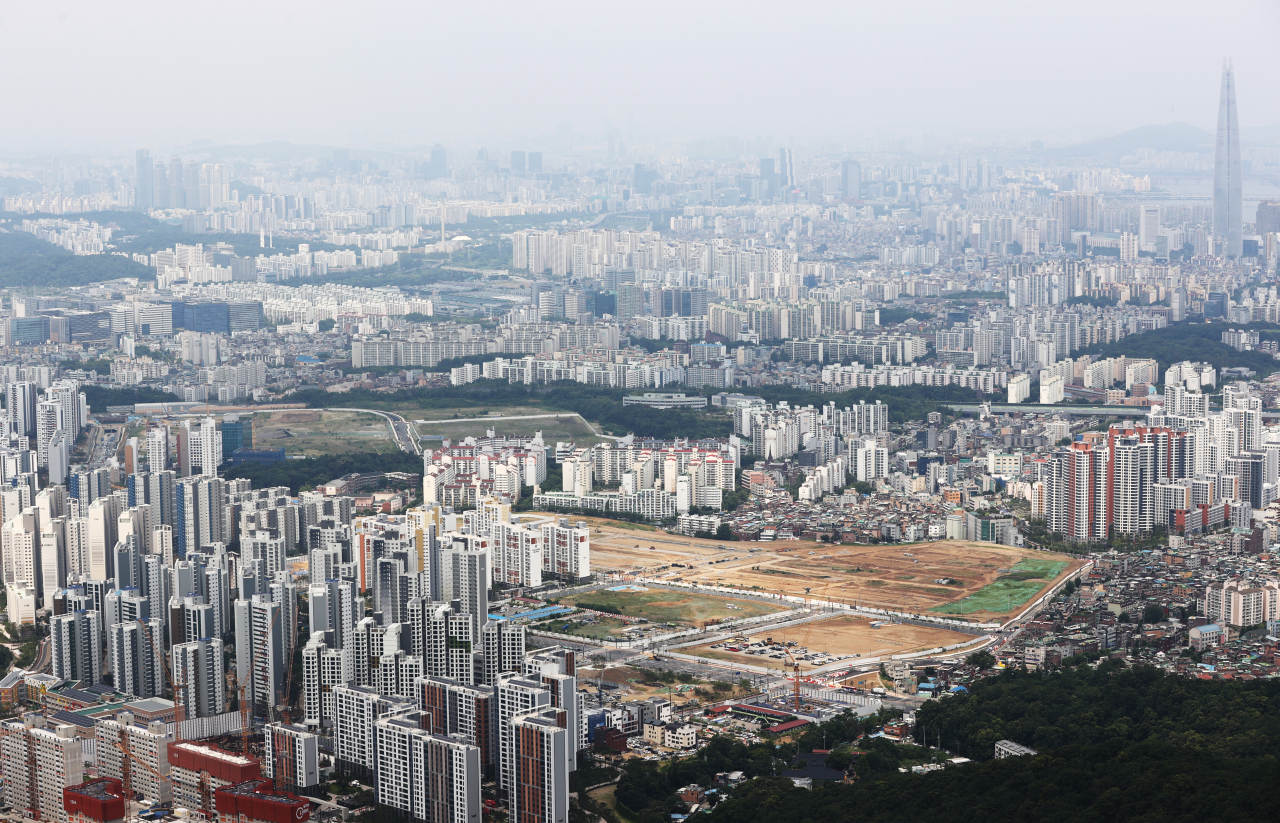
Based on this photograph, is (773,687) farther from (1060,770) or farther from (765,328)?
(765,328)

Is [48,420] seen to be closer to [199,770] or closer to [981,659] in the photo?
[199,770]

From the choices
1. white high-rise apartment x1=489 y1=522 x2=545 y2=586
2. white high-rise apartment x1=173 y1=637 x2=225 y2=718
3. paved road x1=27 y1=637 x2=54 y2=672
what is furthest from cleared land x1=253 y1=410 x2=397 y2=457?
white high-rise apartment x1=173 y1=637 x2=225 y2=718

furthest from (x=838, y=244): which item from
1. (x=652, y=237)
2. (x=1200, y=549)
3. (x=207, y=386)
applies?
(x=1200, y=549)

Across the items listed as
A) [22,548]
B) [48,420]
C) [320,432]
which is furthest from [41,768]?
[320,432]

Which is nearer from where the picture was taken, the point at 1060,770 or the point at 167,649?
the point at 1060,770

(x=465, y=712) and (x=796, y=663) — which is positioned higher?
(x=465, y=712)

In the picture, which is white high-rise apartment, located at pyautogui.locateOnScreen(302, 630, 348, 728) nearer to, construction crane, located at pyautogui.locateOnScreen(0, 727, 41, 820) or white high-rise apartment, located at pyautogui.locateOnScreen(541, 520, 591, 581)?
construction crane, located at pyautogui.locateOnScreen(0, 727, 41, 820)

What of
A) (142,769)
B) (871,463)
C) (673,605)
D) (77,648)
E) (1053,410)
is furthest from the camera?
(1053,410)
